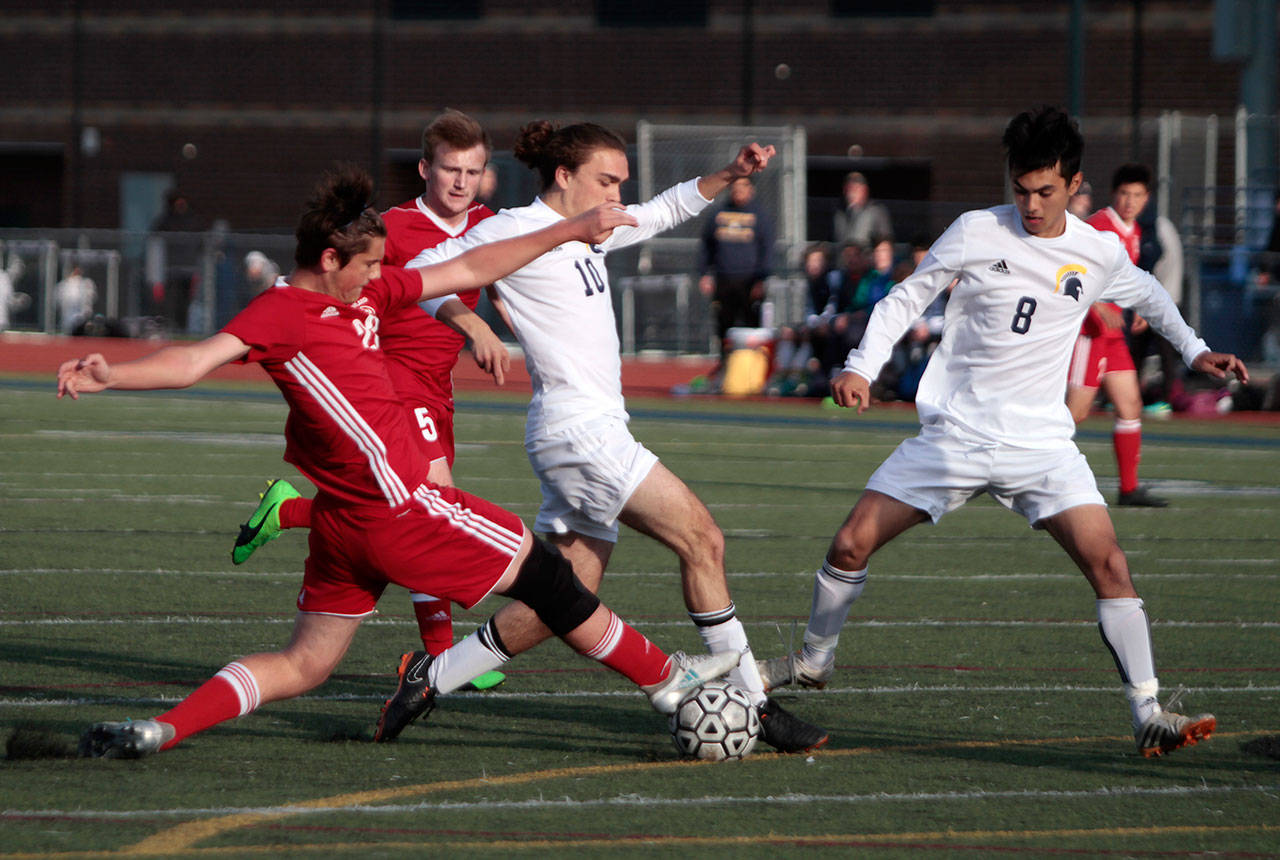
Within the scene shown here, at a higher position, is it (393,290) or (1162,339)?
(393,290)

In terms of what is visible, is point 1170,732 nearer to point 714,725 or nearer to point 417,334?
point 714,725

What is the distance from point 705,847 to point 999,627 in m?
3.68

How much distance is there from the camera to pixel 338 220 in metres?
5.38

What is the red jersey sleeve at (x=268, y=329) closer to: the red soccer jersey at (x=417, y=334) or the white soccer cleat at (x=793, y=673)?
the red soccer jersey at (x=417, y=334)

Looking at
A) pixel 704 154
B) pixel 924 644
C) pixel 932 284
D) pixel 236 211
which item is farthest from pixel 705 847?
pixel 236 211

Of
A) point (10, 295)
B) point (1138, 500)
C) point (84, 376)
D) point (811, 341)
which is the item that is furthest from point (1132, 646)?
point (10, 295)

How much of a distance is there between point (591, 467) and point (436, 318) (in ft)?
2.99

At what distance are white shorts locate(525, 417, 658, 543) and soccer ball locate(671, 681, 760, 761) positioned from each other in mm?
702

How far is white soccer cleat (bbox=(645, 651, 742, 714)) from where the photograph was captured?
571 cm

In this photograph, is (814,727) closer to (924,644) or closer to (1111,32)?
(924,644)

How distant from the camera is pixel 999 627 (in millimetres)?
8016

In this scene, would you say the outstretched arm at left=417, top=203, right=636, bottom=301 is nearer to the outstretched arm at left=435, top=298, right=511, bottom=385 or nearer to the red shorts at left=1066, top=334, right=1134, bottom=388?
the outstretched arm at left=435, top=298, right=511, bottom=385

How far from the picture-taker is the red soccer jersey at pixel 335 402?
5.34 meters

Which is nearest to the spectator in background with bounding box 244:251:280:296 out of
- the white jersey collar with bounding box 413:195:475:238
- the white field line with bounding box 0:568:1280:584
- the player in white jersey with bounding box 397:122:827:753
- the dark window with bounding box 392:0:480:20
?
the dark window with bounding box 392:0:480:20
